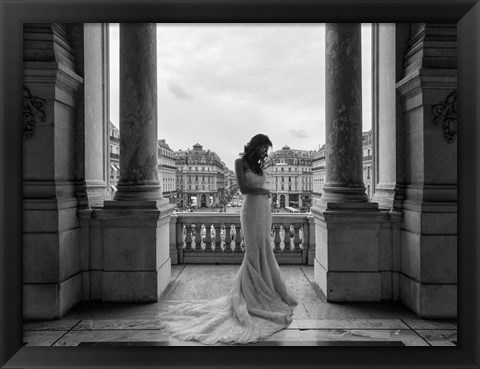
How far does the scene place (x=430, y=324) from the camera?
4.26 m

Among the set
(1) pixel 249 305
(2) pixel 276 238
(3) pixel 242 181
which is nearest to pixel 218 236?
(2) pixel 276 238

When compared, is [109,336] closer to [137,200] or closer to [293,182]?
[137,200]

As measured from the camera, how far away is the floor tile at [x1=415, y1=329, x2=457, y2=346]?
378 centimetres

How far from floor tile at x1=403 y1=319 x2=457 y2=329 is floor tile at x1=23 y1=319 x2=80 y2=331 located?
4031 millimetres

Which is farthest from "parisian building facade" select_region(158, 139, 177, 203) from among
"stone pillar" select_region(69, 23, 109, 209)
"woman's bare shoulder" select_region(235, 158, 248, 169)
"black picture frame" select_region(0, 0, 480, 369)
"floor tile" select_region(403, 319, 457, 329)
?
"floor tile" select_region(403, 319, 457, 329)

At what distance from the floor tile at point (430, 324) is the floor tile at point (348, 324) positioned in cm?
11

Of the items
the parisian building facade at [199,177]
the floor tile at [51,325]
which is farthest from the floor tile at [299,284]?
the floor tile at [51,325]

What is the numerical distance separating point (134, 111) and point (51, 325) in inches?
117

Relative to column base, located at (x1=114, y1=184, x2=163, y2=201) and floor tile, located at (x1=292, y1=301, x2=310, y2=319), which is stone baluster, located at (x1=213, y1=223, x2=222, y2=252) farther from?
floor tile, located at (x1=292, y1=301, x2=310, y2=319)
